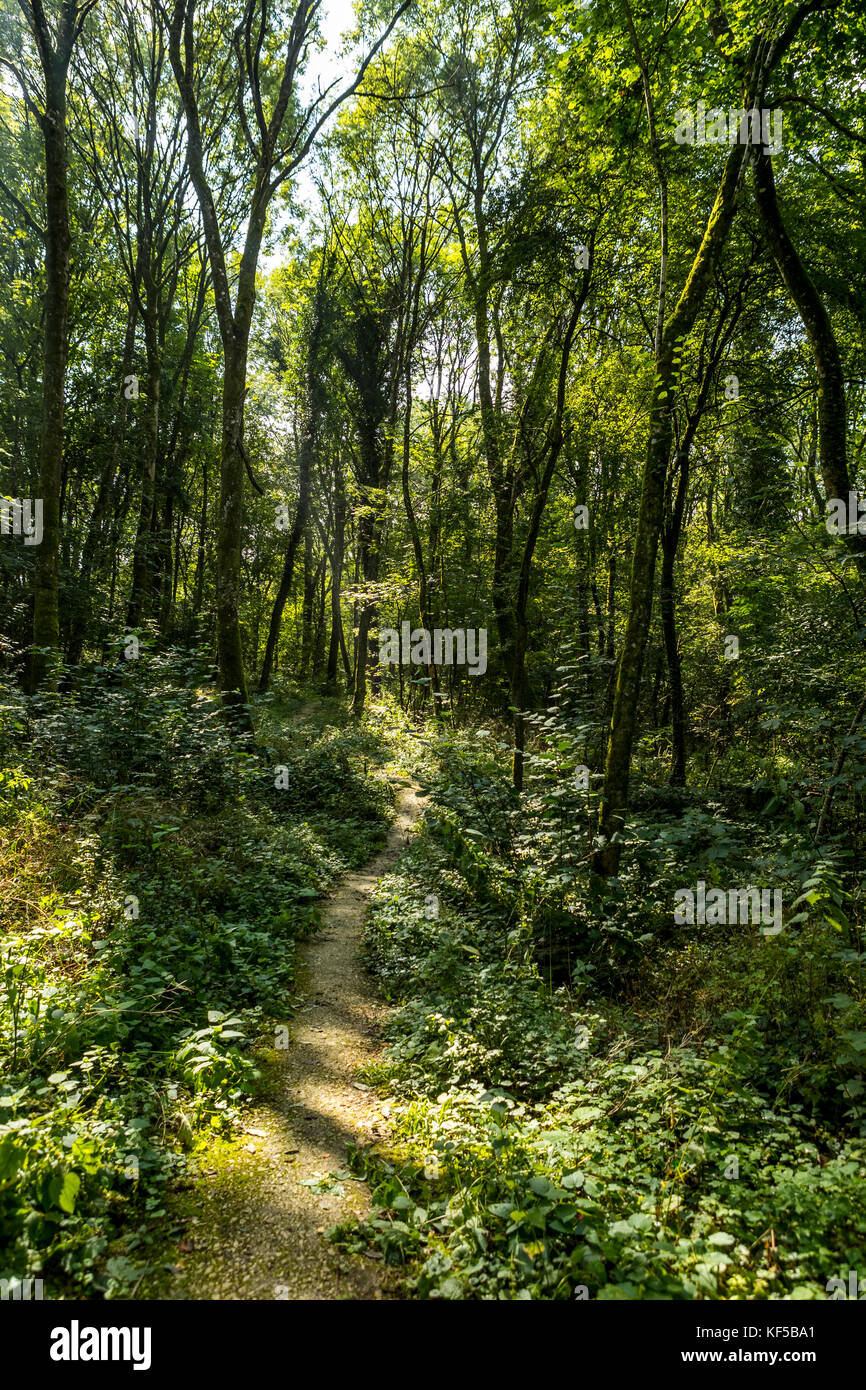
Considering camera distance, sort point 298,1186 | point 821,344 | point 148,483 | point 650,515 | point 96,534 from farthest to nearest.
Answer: point 96,534
point 148,483
point 821,344
point 650,515
point 298,1186

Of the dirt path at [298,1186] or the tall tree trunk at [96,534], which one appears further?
the tall tree trunk at [96,534]

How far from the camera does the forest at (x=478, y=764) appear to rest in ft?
9.80

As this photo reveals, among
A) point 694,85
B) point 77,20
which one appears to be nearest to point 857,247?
point 694,85

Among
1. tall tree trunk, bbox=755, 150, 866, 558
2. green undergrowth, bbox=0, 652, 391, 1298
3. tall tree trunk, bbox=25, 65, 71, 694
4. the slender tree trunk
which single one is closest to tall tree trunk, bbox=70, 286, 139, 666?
green undergrowth, bbox=0, 652, 391, 1298

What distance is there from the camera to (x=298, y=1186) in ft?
11.0

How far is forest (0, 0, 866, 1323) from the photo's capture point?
2986 millimetres

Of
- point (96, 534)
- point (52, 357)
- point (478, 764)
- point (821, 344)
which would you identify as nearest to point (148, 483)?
point (96, 534)

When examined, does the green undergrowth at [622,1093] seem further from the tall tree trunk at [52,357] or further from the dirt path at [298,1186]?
the tall tree trunk at [52,357]

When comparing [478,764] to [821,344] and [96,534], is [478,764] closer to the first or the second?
[821,344]

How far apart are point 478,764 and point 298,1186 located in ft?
22.5

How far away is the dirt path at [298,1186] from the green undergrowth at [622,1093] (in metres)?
0.18

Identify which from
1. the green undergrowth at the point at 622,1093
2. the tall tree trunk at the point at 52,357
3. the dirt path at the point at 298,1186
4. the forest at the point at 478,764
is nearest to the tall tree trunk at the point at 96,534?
the forest at the point at 478,764

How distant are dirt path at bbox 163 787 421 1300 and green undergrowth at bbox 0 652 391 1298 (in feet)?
0.72

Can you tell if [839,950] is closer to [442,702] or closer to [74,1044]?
[74,1044]
